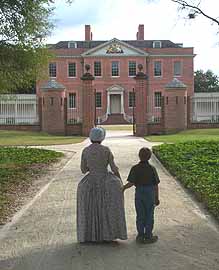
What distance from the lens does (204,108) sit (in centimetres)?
4391

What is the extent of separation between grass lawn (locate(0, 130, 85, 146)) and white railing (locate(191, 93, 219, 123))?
1001cm

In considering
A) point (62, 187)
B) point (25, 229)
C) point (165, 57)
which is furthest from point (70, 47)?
point (25, 229)

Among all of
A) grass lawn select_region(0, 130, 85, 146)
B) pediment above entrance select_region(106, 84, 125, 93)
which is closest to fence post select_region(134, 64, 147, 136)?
grass lawn select_region(0, 130, 85, 146)

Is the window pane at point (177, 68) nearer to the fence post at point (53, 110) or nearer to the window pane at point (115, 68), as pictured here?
the window pane at point (115, 68)

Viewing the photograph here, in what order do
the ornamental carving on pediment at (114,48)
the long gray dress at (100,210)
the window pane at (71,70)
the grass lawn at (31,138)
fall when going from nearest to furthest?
the long gray dress at (100,210), the grass lawn at (31,138), the window pane at (71,70), the ornamental carving on pediment at (114,48)

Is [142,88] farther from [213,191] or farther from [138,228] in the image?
[138,228]

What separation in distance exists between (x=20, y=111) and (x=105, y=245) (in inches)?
1435

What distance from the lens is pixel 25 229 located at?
9.05m

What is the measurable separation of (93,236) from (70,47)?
70.4m

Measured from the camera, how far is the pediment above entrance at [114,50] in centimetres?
7312

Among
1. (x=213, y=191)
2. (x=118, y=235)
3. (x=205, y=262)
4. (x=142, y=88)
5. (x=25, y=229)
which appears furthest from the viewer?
(x=142, y=88)

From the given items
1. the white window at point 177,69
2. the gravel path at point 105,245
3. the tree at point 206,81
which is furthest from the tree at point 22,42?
the tree at point 206,81

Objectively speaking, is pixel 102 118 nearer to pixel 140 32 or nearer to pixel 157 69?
pixel 157 69

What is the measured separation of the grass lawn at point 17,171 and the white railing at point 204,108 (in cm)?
2138
